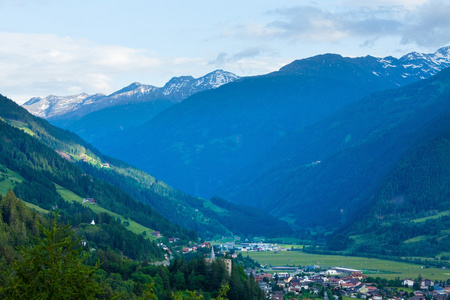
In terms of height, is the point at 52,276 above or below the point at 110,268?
above

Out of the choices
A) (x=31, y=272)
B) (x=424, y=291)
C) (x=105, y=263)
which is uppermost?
(x=31, y=272)

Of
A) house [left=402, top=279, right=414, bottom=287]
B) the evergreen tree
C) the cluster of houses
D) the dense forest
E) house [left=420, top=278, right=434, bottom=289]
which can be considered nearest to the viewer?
the evergreen tree

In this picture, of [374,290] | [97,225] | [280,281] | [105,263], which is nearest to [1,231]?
[105,263]

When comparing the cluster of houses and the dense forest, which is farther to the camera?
the cluster of houses

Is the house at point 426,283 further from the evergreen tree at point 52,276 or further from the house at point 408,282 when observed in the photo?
the evergreen tree at point 52,276

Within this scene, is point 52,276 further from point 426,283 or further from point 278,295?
point 426,283

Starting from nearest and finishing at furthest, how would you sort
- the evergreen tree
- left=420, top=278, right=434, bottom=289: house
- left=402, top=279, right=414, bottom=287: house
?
1. the evergreen tree
2. left=420, top=278, right=434, bottom=289: house
3. left=402, top=279, right=414, bottom=287: house

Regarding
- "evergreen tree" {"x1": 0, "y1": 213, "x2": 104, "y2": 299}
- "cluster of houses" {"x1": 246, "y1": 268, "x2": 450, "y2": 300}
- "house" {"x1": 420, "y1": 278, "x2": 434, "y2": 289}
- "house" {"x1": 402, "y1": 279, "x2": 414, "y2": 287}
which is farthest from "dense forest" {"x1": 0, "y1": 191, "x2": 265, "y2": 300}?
"house" {"x1": 420, "y1": 278, "x2": 434, "y2": 289}

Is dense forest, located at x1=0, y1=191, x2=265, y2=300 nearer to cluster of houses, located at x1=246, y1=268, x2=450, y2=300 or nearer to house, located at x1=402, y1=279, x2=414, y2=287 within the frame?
cluster of houses, located at x1=246, y1=268, x2=450, y2=300

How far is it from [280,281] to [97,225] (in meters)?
51.5

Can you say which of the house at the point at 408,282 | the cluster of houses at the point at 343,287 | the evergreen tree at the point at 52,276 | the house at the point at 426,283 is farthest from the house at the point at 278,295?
the evergreen tree at the point at 52,276

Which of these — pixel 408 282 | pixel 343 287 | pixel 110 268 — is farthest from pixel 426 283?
pixel 110 268

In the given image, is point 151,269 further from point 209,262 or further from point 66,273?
point 66,273

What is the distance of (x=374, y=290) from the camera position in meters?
176
